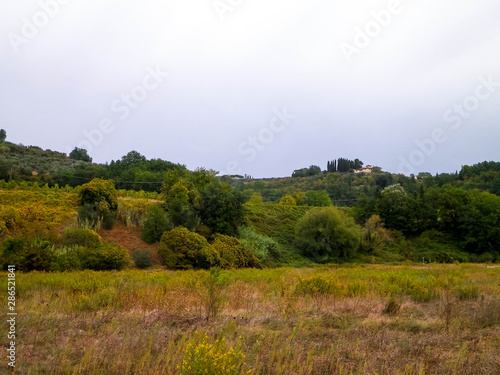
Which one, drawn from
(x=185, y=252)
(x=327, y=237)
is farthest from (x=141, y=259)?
(x=327, y=237)

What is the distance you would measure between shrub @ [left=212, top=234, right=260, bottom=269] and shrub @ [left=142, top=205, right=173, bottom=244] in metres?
3.73

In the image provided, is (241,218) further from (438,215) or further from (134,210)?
(438,215)

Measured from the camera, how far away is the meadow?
169 inches

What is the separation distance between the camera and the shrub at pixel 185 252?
2042 centimetres

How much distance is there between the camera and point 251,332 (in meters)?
5.72

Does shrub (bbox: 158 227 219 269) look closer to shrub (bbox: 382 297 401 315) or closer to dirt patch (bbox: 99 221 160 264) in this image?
dirt patch (bbox: 99 221 160 264)

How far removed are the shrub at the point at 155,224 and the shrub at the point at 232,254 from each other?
373 centimetres

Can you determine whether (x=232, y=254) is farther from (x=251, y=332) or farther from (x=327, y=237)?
(x=251, y=332)

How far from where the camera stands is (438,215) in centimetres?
4522

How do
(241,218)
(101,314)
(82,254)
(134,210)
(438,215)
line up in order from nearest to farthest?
(101,314), (82,254), (134,210), (241,218), (438,215)

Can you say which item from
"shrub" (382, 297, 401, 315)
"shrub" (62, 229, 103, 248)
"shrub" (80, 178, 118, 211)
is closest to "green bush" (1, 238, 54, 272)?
"shrub" (62, 229, 103, 248)

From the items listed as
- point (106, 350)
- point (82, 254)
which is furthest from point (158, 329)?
point (82, 254)

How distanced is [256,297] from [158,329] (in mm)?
3657

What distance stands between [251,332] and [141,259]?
16.0 metres
